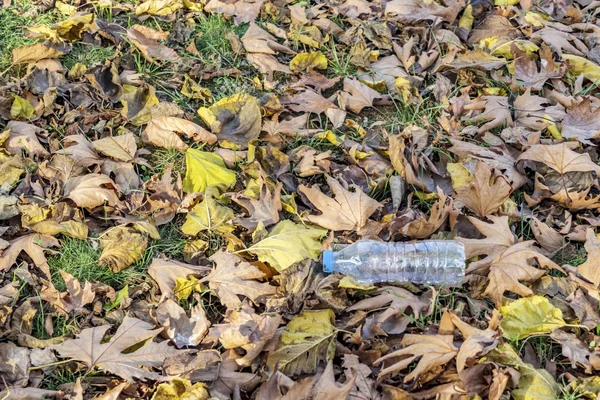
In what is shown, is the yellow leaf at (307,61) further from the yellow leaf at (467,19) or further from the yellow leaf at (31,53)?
the yellow leaf at (31,53)

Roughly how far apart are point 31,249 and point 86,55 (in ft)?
4.38

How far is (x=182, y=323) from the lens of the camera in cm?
240

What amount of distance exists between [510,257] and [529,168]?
2.07 feet

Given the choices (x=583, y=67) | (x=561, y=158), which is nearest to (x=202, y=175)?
(x=561, y=158)

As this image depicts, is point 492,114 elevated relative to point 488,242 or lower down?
elevated

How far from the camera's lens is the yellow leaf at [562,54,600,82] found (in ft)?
11.2

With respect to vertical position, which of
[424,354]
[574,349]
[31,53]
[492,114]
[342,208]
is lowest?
[574,349]

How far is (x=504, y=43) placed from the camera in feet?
11.6

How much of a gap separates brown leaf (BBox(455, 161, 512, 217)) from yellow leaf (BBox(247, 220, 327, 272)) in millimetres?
655

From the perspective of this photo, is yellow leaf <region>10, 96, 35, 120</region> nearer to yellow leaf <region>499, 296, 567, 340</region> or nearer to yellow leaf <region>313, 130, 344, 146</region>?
yellow leaf <region>313, 130, 344, 146</region>

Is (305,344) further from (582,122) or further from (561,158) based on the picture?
(582,122)

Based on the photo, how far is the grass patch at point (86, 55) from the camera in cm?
348

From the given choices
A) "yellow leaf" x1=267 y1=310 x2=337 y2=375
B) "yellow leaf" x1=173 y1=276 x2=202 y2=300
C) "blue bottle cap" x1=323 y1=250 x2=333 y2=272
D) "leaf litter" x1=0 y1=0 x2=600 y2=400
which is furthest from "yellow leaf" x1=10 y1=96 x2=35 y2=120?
"yellow leaf" x1=267 y1=310 x2=337 y2=375

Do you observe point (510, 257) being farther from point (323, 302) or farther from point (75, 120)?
point (75, 120)
